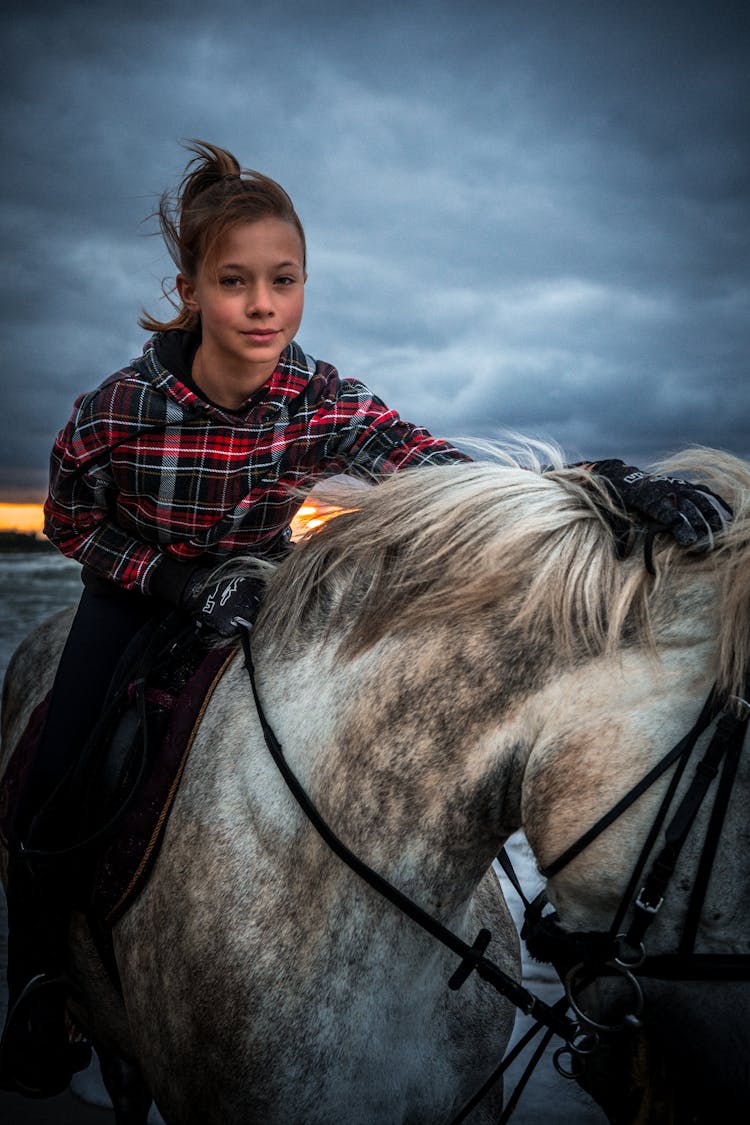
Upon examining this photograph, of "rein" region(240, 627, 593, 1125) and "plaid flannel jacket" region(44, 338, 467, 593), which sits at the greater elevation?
"plaid flannel jacket" region(44, 338, 467, 593)

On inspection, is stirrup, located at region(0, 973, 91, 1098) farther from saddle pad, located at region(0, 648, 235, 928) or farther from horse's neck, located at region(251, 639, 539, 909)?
horse's neck, located at region(251, 639, 539, 909)

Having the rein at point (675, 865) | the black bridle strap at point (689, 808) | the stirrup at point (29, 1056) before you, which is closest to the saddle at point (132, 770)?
the stirrup at point (29, 1056)

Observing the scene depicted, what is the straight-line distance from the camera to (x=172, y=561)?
211cm

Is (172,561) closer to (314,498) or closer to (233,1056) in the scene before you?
(314,498)

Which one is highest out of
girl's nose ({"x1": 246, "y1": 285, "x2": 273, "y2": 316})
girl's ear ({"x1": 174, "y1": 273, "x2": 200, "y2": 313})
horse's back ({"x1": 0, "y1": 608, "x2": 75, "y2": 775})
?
girl's ear ({"x1": 174, "y1": 273, "x2": 200, "y2": 313})

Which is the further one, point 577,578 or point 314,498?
point 314,498

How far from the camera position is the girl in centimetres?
197

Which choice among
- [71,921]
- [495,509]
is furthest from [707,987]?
[71,921]

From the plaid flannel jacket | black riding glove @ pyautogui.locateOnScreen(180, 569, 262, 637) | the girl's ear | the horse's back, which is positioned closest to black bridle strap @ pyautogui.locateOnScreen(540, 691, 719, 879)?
black riding glove @ pyautogui.locateOnScreen(180, 569, 262, 637)

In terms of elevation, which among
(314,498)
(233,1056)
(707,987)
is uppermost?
(314,498)

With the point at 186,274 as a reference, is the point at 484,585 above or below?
below

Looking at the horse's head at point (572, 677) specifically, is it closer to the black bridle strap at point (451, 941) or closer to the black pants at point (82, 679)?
the black bridle strap at point (451, 941)

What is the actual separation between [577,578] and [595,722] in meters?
0.27

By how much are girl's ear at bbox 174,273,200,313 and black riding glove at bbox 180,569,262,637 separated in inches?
32.7
